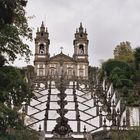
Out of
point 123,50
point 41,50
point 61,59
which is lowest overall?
point 123,50

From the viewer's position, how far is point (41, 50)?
3152 inches

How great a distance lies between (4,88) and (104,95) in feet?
93.1

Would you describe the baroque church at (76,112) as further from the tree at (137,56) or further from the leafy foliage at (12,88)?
the tree at (137,56)

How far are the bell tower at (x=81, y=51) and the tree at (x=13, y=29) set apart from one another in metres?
58.7

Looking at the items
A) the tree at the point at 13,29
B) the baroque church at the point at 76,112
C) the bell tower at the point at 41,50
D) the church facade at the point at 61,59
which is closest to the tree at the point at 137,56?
the baroque church at the point at 76,112

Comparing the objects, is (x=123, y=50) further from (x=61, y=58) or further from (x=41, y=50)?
(x=41, y=50)

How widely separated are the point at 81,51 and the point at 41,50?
681 centimetres

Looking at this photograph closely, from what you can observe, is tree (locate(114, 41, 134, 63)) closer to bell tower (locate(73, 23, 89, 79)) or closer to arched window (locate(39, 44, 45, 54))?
bell tower (locate(73, 23, 89, 79))

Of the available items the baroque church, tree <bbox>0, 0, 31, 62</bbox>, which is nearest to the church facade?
the baroque church

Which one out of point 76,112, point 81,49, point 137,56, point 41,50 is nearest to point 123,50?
point 137,56

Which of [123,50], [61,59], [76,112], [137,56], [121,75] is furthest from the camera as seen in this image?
[61,59]

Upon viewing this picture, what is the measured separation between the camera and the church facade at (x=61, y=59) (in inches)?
3004

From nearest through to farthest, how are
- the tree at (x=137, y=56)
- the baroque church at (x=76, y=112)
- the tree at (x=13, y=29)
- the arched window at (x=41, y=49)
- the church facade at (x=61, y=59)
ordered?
the tree at (x=13, y=29), the baroque church at (x=76, y=112), the tree at (x=137, y=56), the church facade at (x=61, y=59), the arched window at (x=41, y=49)

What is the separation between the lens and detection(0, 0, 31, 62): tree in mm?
15070
